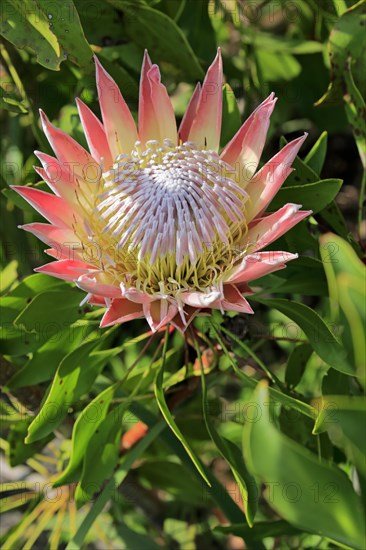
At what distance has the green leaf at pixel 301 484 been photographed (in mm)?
Answer: 843

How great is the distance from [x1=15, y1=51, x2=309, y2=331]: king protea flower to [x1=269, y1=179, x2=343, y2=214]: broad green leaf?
81 mm

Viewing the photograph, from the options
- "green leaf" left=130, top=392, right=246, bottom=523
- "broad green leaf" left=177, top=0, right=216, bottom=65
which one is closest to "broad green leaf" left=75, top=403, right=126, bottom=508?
"green leaf" left=130, top=392, right=246, bottom=523

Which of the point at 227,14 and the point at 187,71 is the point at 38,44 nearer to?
the point at 187,71

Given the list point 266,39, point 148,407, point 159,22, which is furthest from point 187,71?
point 148,407

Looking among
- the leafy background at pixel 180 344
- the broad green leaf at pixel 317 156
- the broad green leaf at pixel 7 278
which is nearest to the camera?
the leafy background at pixel 180 344

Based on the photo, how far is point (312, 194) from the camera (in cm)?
164

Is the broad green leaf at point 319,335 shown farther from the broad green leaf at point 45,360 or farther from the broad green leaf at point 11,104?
the broad green leaf at point 11,104

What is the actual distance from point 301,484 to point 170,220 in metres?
0.80

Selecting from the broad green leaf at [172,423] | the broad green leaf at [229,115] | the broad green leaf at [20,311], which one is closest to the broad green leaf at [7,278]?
the broad green leaf at [20,311]

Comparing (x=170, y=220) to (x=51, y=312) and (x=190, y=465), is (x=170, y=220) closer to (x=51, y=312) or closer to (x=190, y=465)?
(x=51, y=312)

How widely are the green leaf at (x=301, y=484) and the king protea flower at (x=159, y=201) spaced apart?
592 mm

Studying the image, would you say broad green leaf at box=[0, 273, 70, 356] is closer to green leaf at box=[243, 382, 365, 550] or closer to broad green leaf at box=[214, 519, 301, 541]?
broad green leaf at box=[214, 519, 301, 541]

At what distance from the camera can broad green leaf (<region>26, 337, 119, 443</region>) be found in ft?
5.40

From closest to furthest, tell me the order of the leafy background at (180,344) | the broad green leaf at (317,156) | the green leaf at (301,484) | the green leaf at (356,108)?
the green leaf at (301,484) < the leafy background at (180,344) < the broad green leaf at (317,156) < the green leaf at (356,108)
